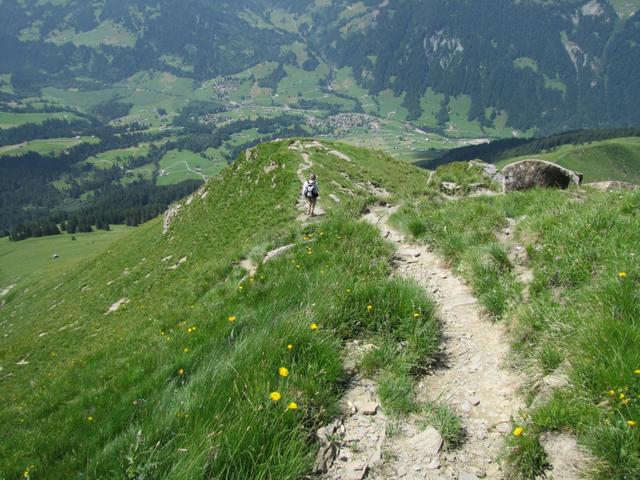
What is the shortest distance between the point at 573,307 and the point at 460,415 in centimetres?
262

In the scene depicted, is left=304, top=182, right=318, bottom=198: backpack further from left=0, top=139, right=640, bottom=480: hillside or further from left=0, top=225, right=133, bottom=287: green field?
left=0, top=225, right=133, bottom=287: green field

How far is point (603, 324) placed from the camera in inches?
203

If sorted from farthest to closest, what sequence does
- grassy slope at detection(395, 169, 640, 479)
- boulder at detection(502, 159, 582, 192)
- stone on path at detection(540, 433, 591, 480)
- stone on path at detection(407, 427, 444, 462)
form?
boulder at detection(502, 159, 582, 192)
stone on path at detection(407, 427, 444, 462)
grassy slope at detection(395, 169, 640, 479)
stone on path at detection(540, 433, 591, 480)

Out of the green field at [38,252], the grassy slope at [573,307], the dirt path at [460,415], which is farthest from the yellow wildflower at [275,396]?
the green field at [38,252]

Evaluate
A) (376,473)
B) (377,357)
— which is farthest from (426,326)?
(376,473)

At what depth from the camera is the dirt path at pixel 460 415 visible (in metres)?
4.61

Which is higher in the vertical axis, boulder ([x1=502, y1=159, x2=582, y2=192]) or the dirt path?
boulder ([x1=502, y1=159, x2=582, y2=192])

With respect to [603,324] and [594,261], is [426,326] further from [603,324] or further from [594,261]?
[594,261]

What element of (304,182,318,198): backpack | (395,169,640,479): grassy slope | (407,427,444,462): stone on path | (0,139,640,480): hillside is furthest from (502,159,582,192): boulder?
(407,427,444,462): stone on path

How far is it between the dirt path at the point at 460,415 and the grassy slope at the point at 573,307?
0.40 metres

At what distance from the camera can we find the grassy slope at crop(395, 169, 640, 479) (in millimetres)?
4230

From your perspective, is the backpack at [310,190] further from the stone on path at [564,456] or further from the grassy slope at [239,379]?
the stone on path at [564,456]

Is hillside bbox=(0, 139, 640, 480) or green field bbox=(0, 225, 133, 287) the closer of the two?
hillside bbox=(0, 139, 640, 480)

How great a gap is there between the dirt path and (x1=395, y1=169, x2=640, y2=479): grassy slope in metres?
0.40
